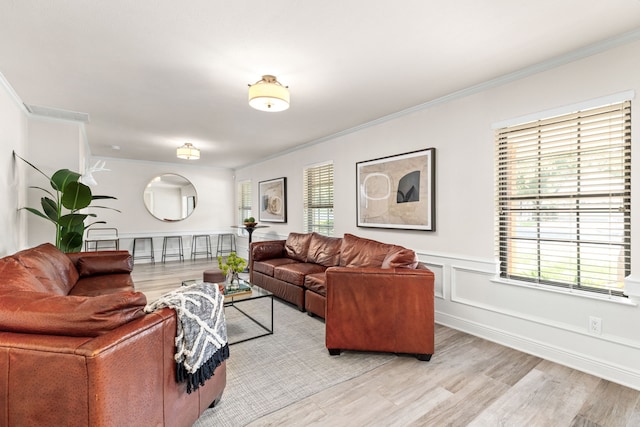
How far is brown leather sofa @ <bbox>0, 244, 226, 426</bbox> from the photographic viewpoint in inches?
43.2

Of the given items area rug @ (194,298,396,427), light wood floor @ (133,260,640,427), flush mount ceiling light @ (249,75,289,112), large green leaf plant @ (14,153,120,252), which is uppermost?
flush mount ceiling light @ (249,75,289,112)

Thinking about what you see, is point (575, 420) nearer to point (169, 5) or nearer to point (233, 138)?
point (169, 5)

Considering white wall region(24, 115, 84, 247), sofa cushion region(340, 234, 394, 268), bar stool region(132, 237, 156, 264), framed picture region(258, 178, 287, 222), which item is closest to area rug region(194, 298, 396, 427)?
sofa cushion region(340, 234, 394, 268)

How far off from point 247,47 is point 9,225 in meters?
3.21

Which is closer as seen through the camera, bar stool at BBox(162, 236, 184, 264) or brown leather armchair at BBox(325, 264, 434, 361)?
brown leather armchair at BBox(325, 264, 434, 361)

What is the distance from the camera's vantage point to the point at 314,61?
98.9 inches

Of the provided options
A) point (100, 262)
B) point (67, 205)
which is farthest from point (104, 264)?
point (67, 205)

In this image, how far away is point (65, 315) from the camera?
1.18 metres

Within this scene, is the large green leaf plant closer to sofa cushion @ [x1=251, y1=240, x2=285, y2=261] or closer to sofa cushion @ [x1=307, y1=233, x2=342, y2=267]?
sofa cushion @ [x1=251, y1=240, x2=285, y2=261]

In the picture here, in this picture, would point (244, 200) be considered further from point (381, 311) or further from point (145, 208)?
point (381, 311)

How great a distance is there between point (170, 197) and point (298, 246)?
177 inches

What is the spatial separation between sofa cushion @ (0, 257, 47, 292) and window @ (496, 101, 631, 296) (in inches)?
141

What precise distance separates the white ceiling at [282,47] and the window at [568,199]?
0.62 meters

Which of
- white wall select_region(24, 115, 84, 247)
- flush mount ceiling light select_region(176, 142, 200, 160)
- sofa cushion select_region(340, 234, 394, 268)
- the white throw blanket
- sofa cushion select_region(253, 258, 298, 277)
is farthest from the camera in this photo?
flush mount ceiling light select_region(176, 142, 200, 160)
